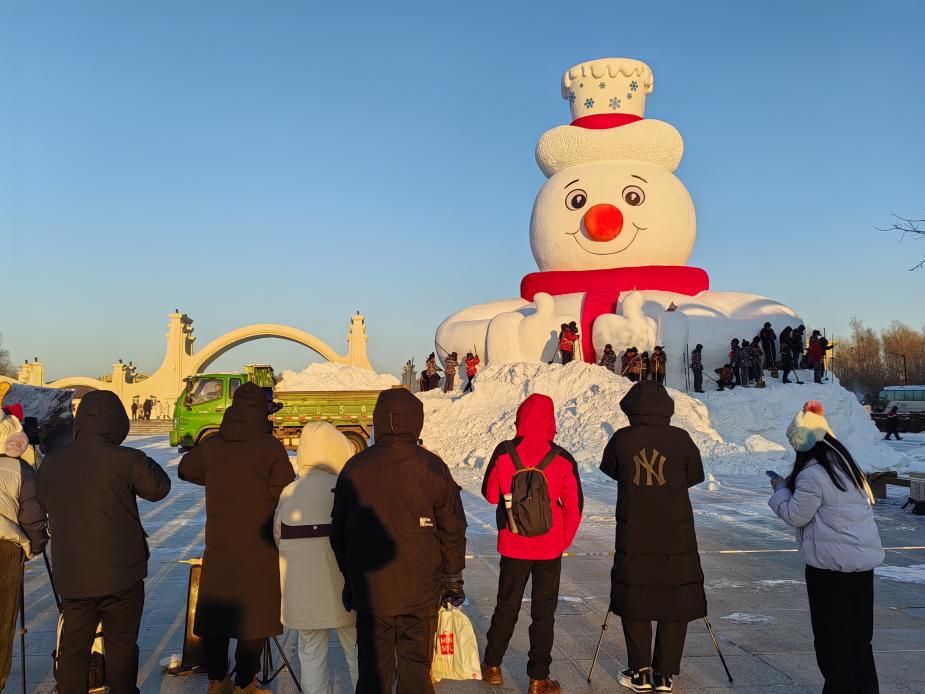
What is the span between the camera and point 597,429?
14914mm

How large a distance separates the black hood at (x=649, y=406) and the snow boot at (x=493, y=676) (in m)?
1.50

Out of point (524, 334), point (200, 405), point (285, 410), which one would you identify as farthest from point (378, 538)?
point (524, 334)

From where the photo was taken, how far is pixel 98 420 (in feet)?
11.6

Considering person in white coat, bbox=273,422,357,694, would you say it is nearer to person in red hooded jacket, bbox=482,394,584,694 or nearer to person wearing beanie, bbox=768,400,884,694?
person in red hooded jacket, bbox=482,394,584,694

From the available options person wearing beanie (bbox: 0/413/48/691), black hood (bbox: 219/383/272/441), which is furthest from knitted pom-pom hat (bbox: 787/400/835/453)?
person wearing beanie (bbox: 0/413/48/691)

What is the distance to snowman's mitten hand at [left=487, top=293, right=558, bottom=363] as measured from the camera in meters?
20.6

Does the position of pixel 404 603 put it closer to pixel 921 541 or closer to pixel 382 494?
pixel 382 494

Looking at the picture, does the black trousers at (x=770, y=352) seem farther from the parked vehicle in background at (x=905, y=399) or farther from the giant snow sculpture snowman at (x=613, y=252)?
the parked vehicle in background at (x=905, y=399)

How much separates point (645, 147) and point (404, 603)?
20.6m

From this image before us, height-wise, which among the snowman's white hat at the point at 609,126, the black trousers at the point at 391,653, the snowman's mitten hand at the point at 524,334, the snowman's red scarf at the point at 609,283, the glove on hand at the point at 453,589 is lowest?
the black trousers at the point at 391,653

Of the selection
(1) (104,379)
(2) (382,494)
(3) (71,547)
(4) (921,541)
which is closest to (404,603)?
(2) (382,494)

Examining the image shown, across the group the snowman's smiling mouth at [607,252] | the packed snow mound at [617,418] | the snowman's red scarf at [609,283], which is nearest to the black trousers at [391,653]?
the packed snow mound at [617,418]

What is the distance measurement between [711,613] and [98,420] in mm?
4157

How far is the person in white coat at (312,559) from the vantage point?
3430mm
